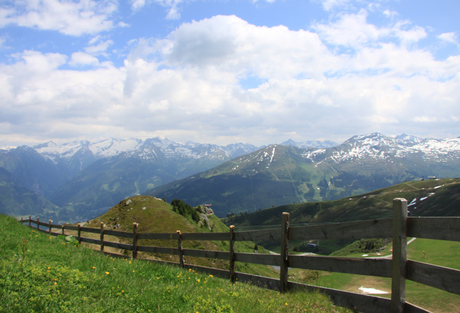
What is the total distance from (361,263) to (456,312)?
13.8 m

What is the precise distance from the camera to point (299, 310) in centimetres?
568

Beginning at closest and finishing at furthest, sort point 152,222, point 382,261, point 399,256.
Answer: point 399,256 < point 382,261 < point 152,222

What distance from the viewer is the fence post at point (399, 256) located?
5023 mm

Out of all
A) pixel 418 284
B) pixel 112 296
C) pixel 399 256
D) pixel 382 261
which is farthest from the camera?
pixel 418 284

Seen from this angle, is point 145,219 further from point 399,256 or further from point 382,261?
point 399,256

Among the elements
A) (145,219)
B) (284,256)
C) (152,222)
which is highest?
(284,256)

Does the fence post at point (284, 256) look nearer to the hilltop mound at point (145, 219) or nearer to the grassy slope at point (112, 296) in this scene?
the grassy slope at point (112, 296)

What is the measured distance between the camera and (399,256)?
511 centimetres

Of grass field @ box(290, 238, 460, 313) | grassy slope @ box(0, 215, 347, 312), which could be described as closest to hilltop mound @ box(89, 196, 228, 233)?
grass field @ box(290, 238, 460, 313)

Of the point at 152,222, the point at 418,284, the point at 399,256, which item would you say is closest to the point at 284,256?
the point at 399,256

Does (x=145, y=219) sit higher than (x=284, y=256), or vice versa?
(x=284, y=256)

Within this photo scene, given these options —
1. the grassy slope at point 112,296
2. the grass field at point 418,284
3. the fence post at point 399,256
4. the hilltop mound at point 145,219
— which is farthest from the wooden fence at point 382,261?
the hilltop mound at point 145,219

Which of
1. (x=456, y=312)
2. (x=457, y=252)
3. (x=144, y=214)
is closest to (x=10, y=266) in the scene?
(x=456, y=312)

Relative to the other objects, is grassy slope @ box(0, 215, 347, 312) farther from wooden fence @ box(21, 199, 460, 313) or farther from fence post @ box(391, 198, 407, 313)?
fence post @ box(391, 198, 407, 313)
